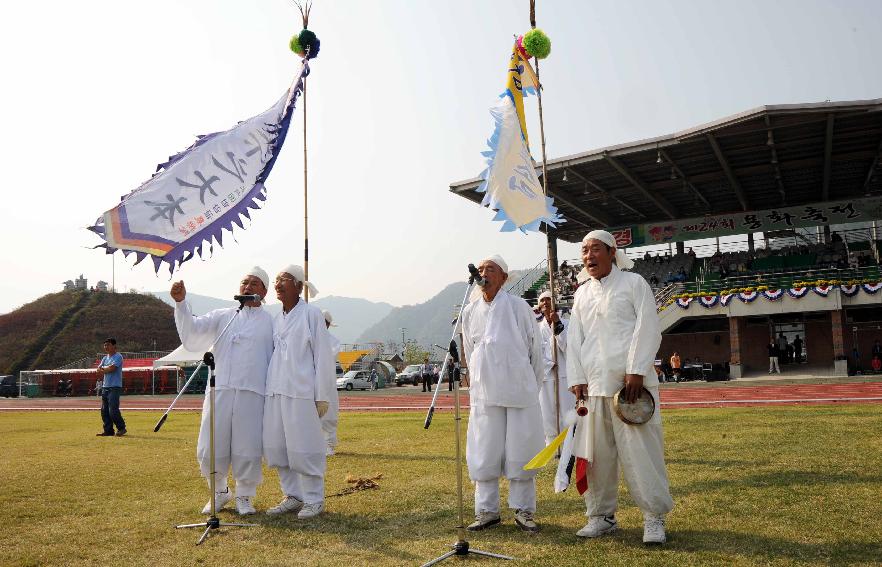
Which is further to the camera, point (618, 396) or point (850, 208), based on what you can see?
point (850, 208)

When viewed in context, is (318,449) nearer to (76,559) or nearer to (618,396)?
(76,559)

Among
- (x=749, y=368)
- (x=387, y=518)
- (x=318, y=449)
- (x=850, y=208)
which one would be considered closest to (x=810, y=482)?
(x=387, y=518)

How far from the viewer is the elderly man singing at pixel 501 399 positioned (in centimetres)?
496

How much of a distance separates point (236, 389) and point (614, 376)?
3214 millimetres

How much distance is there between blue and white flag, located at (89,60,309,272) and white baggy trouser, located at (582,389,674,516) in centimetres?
376

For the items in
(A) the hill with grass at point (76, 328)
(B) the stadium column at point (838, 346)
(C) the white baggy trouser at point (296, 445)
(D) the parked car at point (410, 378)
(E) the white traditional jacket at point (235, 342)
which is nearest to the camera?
(C) the white baggy trouser at point (296, 445)

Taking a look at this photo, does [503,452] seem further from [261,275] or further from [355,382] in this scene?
[355,382]

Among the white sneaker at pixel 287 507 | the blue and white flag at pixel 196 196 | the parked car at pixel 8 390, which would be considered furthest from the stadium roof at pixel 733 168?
the parked car at pixel 8 390

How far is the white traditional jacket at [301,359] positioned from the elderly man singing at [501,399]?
1291 mm

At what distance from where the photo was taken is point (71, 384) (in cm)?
4509

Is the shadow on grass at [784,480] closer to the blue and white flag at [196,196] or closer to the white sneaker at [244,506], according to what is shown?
the white sneaker at [244,506]

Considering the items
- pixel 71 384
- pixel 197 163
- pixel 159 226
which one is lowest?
pixel 71 384

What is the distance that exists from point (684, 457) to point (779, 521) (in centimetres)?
293

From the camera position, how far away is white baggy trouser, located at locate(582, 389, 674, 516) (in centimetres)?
438
